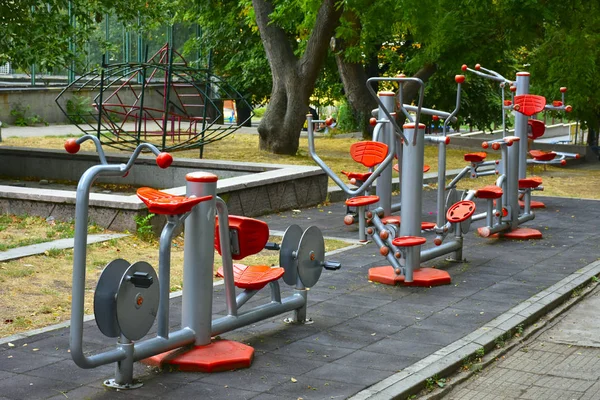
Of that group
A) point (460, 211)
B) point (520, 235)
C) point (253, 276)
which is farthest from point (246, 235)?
point (520, 235)

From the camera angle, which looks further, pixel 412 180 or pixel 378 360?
pixel 412 180

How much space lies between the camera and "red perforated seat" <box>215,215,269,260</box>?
20.2 feet

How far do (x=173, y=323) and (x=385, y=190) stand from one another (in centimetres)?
471

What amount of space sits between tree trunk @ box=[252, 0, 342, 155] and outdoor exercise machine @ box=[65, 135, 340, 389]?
11.3 meters

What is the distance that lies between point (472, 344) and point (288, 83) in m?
12.1

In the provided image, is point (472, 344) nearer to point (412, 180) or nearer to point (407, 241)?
point (407, 241)

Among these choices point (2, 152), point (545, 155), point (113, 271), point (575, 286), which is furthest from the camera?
point (2, 152)

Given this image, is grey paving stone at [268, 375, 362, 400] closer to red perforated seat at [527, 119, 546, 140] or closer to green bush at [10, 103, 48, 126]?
red perforated seat at [527, 119, 546, 140]

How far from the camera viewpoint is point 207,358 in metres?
5.79

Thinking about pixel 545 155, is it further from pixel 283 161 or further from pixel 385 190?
pixel 283 161

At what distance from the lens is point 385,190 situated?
11.1 metres

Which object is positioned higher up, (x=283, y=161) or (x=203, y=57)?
(x=203, y=57)

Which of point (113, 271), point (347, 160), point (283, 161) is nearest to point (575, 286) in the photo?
point (113, 271)

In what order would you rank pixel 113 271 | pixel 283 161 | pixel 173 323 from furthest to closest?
pixel 283 161
pixel 173 323
pixel 113 271
